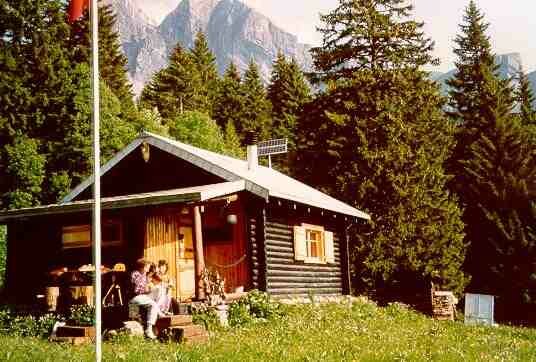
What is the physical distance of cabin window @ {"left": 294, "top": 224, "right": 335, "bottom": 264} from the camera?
20.8 m

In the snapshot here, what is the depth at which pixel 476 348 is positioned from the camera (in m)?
13.6

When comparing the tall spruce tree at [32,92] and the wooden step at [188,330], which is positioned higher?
the tall spruce tree at [32,92]

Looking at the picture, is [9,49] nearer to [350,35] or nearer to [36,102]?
[36,102]

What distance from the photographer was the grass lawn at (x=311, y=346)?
10117 millimetres

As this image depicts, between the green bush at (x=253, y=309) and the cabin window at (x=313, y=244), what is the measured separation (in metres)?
3.72

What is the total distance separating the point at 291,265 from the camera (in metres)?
20.4

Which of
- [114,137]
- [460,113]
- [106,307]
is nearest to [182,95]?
[114,137]

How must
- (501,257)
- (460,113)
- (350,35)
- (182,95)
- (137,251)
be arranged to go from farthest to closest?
(182,95), (460,113), (350,35), (501,257), (137,251)

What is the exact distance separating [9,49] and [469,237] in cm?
2737

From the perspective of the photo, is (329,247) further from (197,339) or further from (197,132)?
(197,132)

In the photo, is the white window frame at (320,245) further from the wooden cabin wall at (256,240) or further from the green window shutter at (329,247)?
the wooden cabin wall at (256,240)

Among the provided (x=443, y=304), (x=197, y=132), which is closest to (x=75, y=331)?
(x=443, y=304)

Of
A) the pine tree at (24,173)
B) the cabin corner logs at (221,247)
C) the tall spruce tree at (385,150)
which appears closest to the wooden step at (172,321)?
the cabin corner logs at (221,247)

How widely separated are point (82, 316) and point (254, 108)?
4251 cm
